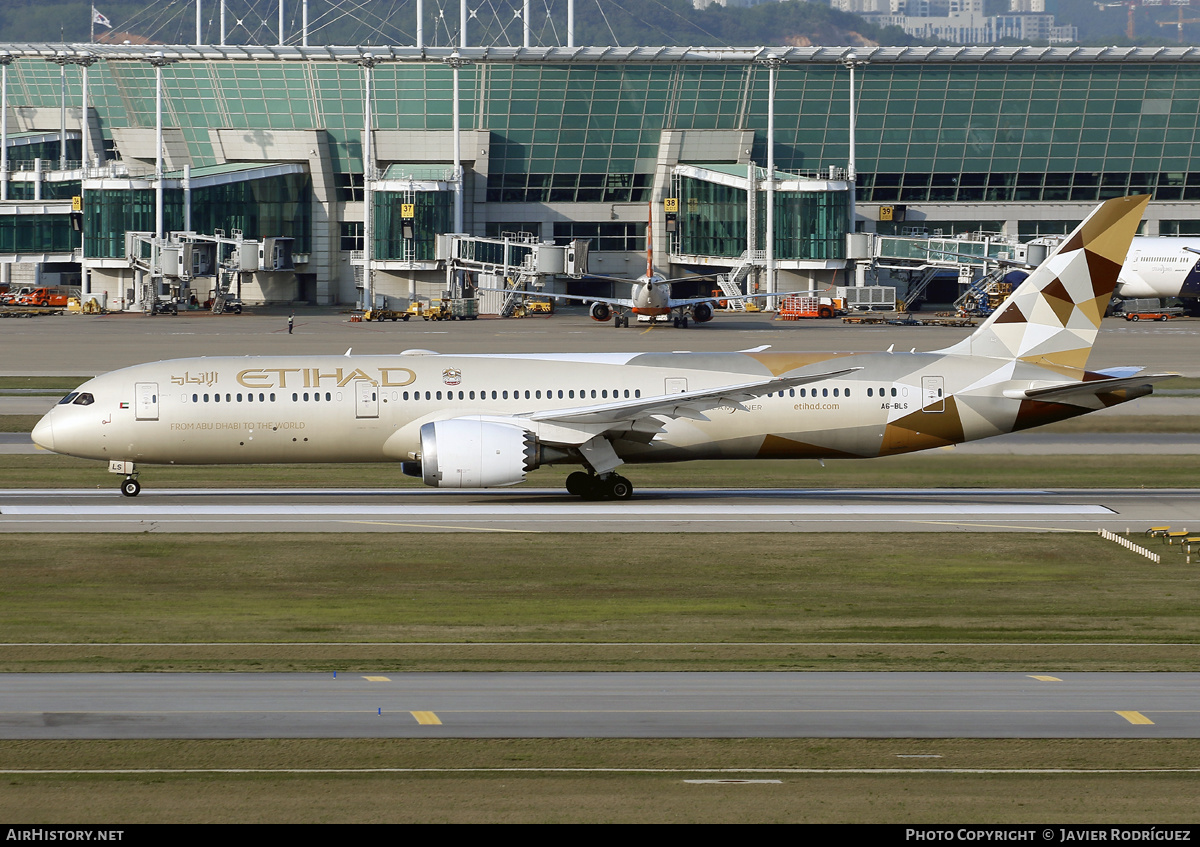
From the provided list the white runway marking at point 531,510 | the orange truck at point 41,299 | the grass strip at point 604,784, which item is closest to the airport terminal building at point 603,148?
the orange truck at point 41,299

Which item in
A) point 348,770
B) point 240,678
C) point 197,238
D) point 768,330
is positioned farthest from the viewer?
point 197,238

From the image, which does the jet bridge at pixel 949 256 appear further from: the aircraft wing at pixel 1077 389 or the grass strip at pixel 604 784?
the grass strip at pixel 604 784

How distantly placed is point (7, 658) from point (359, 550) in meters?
11.3

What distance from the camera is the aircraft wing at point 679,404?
133 ft

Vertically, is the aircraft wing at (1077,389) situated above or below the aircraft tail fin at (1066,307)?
below

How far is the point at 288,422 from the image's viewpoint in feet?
139

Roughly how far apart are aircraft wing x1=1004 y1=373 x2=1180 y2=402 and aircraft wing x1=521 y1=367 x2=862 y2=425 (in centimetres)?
531

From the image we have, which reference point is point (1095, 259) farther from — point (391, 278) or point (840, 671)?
point (391, 278)

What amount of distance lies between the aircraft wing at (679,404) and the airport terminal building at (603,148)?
4178 inches

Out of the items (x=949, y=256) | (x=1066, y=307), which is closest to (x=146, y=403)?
(x=1066, y=307)

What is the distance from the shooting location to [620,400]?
43031mm

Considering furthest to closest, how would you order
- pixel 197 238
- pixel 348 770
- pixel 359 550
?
pixel 197 238 < pixel 359 550 < pixel 348 770

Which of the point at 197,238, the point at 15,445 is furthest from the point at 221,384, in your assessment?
the point at 197,238

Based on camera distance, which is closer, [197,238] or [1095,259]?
[1095,259]
